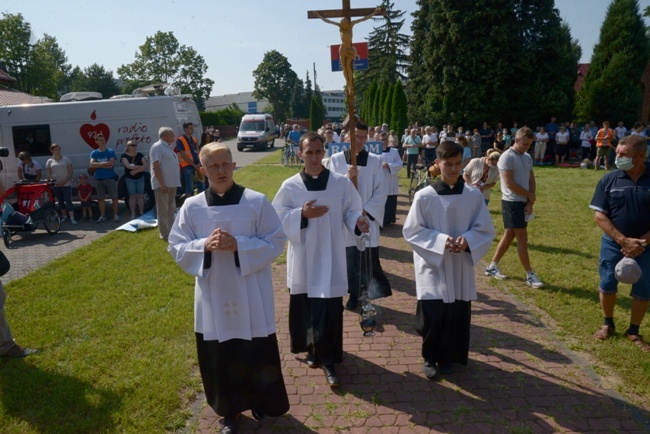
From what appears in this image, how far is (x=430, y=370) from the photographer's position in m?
4.30

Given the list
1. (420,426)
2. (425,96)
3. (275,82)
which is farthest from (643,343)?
(275,82)

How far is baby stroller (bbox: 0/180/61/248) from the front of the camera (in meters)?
9.72

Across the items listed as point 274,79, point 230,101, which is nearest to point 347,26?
point 274,79

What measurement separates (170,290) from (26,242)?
5319mm

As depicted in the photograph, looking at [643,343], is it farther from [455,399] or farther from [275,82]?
[275,82]

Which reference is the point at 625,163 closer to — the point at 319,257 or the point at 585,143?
the point at 319,257

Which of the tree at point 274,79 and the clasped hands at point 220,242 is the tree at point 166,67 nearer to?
the tree at point 274,79

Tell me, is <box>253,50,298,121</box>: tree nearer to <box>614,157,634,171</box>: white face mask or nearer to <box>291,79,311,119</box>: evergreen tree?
<box>291,79,311,119</box>: evergreen tree

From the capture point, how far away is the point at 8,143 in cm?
1271

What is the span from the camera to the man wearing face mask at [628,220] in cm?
458

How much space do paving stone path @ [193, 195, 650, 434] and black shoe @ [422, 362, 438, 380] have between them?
→ 6 centimetres

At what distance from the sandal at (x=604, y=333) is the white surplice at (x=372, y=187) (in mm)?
2492

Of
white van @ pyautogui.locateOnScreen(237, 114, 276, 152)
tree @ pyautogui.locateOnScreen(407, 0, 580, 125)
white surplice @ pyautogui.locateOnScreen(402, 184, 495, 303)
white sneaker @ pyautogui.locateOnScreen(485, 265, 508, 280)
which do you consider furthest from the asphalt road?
white surplice @ pyautogui.locateOnScreen(402, 184, 495, 303)

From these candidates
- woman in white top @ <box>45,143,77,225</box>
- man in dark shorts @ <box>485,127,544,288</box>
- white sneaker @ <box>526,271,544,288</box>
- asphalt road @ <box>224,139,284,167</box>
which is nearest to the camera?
man in dark shorts @ <box>485,127,544,288</box>
